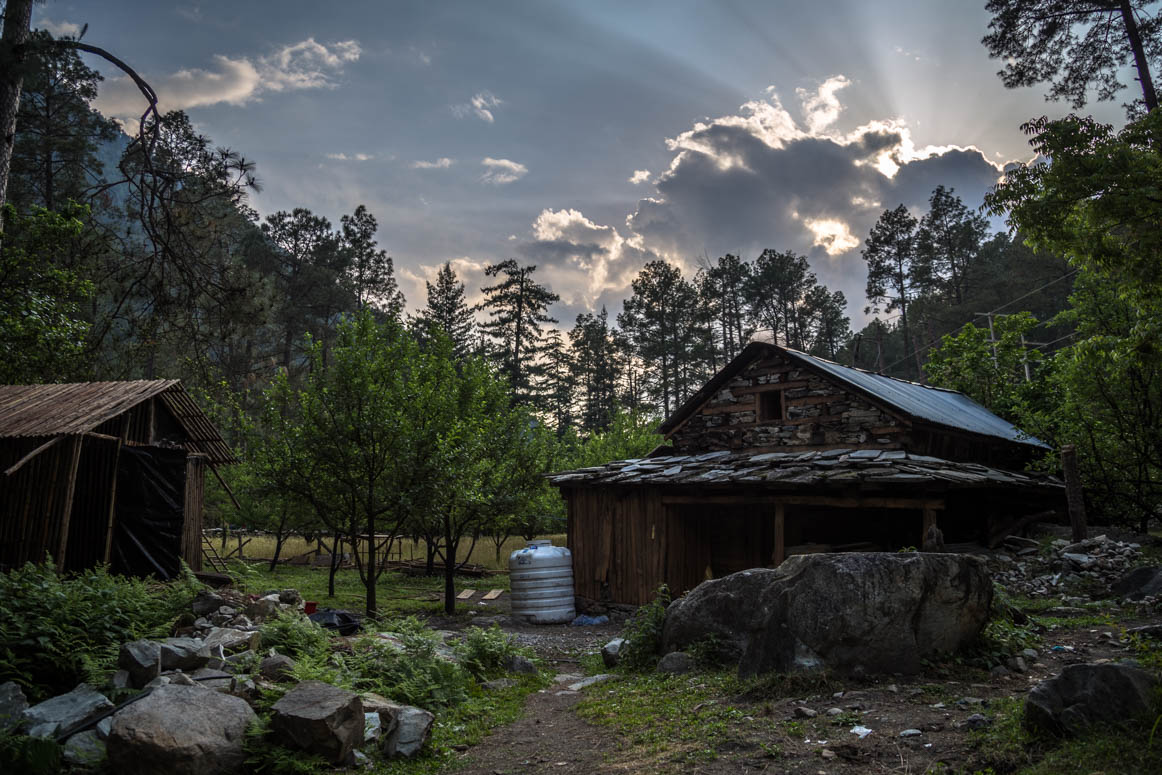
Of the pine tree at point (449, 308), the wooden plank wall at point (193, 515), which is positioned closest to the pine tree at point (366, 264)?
the pine tree at point (449, 308)

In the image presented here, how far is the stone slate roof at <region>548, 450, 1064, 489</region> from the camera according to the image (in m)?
11.3

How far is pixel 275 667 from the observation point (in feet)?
22.2

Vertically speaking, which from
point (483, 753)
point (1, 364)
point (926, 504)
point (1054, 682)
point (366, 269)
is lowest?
point (483, 753)

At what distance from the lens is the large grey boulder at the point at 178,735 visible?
188 inches

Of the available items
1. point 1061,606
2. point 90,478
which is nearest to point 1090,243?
point 1061,606

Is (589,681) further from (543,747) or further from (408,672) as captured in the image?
(543,747)

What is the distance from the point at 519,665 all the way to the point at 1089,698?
23.3ft

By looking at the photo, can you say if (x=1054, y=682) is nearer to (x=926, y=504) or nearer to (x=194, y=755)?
(x=194, y=755)

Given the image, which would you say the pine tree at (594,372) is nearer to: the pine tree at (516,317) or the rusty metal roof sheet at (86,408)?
the pine tree at (516,317)

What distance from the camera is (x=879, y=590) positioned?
641 cm

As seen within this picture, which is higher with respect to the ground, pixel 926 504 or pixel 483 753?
pixel 926 504

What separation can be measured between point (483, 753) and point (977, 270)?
49328mm

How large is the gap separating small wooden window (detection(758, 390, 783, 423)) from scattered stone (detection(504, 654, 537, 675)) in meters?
8.95

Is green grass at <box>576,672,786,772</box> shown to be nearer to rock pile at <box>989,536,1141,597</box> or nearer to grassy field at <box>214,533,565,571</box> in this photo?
rock pile at <box>989,536,1141,597</box>
